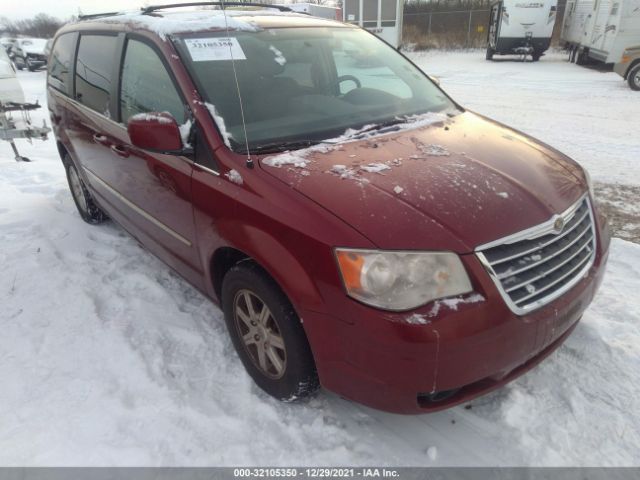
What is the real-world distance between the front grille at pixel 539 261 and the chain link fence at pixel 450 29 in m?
25.8

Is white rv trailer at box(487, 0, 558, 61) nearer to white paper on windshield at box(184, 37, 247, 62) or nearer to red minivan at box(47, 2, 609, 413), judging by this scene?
red minivan at box(47, 2, 609, 413)

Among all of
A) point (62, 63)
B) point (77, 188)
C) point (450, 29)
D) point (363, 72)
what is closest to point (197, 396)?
point (363, 72)

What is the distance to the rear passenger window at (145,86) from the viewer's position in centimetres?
257

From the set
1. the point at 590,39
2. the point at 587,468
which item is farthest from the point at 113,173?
the point at 590,39

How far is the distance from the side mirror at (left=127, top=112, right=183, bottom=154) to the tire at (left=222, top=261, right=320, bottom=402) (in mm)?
698

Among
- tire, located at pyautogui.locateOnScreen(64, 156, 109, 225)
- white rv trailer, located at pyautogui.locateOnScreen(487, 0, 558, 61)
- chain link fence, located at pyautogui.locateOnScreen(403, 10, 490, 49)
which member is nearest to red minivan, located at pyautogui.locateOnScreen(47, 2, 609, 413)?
tire, located at pyautogui.locateOnScreen(64, 156, 109, 225)

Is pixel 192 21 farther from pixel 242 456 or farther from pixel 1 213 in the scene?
pixel 1 213

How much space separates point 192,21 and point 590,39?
15542 mm

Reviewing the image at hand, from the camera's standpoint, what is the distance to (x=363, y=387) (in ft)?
6.25

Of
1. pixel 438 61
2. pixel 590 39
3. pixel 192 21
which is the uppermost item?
pixel 192 21

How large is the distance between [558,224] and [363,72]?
5.87 ft

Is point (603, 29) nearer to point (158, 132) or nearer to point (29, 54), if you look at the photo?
point (158, 132)

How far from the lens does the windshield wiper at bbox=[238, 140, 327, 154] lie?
2.29m

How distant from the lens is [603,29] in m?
13.1
